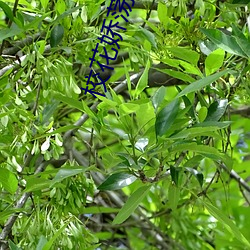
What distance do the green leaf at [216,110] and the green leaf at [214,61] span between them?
0.17 ft

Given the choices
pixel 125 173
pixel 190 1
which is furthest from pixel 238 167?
pixel 125 173

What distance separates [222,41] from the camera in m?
0.82

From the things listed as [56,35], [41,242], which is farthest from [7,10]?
[41,242]

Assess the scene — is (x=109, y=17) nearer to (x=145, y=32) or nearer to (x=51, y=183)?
(x=145, y=32)

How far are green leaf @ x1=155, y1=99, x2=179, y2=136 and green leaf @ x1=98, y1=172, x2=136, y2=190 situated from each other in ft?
0.26

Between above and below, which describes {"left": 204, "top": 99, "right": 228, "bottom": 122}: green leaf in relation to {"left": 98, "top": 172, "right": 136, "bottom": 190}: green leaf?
above

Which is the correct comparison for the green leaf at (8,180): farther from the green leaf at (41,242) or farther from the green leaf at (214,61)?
Answer: the green leaf at (214,61)

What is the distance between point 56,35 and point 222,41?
0.21 m

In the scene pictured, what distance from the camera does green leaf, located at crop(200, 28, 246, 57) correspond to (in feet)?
2.69

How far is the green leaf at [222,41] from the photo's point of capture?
2.69ft

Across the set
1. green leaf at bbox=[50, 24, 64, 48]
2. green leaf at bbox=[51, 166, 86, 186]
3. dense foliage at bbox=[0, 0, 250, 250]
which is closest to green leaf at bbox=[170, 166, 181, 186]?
dense foliage at bbox=[0, 0, 250, 250]

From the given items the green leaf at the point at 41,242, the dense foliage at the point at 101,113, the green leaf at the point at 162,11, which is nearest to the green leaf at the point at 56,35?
the dense foliage at the point at 101,113

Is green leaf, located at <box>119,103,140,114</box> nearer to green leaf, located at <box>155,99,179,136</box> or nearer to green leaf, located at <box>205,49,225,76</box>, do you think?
green leaf, located at <box>155,99,179,136</box>

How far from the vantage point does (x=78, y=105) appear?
2.59ft
